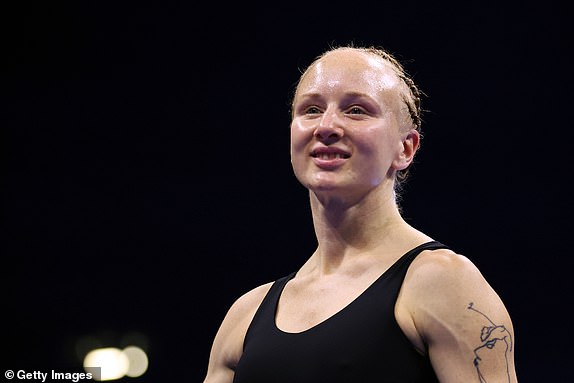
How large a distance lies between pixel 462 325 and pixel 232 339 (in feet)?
1.92

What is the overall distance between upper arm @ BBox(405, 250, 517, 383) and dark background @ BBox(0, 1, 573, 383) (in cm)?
205

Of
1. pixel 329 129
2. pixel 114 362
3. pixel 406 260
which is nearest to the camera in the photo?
pixel 406 260

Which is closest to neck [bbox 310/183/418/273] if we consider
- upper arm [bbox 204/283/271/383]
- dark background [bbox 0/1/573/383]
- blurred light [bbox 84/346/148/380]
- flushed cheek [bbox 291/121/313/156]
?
flushed cheek [bbox 291/121/313/156]

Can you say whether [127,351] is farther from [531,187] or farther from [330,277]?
[330,277]

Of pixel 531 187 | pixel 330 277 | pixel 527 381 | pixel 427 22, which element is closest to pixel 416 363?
pixel 330 277

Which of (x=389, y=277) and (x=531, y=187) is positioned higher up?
(x=531, y=187)

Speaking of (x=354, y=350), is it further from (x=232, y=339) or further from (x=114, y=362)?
(x=114, y=362)

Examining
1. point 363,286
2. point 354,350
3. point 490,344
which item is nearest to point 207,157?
point 363,286

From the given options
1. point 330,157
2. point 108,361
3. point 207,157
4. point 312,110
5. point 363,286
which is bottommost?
point 363,286

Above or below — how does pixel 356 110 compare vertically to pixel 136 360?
below

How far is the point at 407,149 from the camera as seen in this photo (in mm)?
1711

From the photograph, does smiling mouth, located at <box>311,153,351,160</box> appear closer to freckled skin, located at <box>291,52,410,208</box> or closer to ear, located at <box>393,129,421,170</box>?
freckled skin, located at <box>291,52,410,208</box>

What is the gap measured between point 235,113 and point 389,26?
89 cm

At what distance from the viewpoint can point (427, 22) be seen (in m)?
3.68
